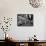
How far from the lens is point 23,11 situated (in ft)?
14.3

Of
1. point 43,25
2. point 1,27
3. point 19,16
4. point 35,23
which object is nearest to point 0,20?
point 1,27

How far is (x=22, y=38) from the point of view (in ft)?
14.1

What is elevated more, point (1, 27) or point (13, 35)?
point (1, 27)

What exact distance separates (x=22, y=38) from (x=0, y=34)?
0.78 meters

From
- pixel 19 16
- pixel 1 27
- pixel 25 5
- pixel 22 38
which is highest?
pixel 25 5

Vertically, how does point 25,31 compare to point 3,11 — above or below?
below

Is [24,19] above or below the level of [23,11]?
below

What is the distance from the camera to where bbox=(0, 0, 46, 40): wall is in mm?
4277

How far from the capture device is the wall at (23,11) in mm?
4277

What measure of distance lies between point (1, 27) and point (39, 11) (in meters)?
1.44

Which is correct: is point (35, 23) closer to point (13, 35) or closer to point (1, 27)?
Result: point (13, 35)

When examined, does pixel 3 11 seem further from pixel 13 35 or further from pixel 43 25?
pixel 43 25

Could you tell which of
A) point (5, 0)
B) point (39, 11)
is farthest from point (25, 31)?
point (5, 0)

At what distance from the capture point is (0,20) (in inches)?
173
